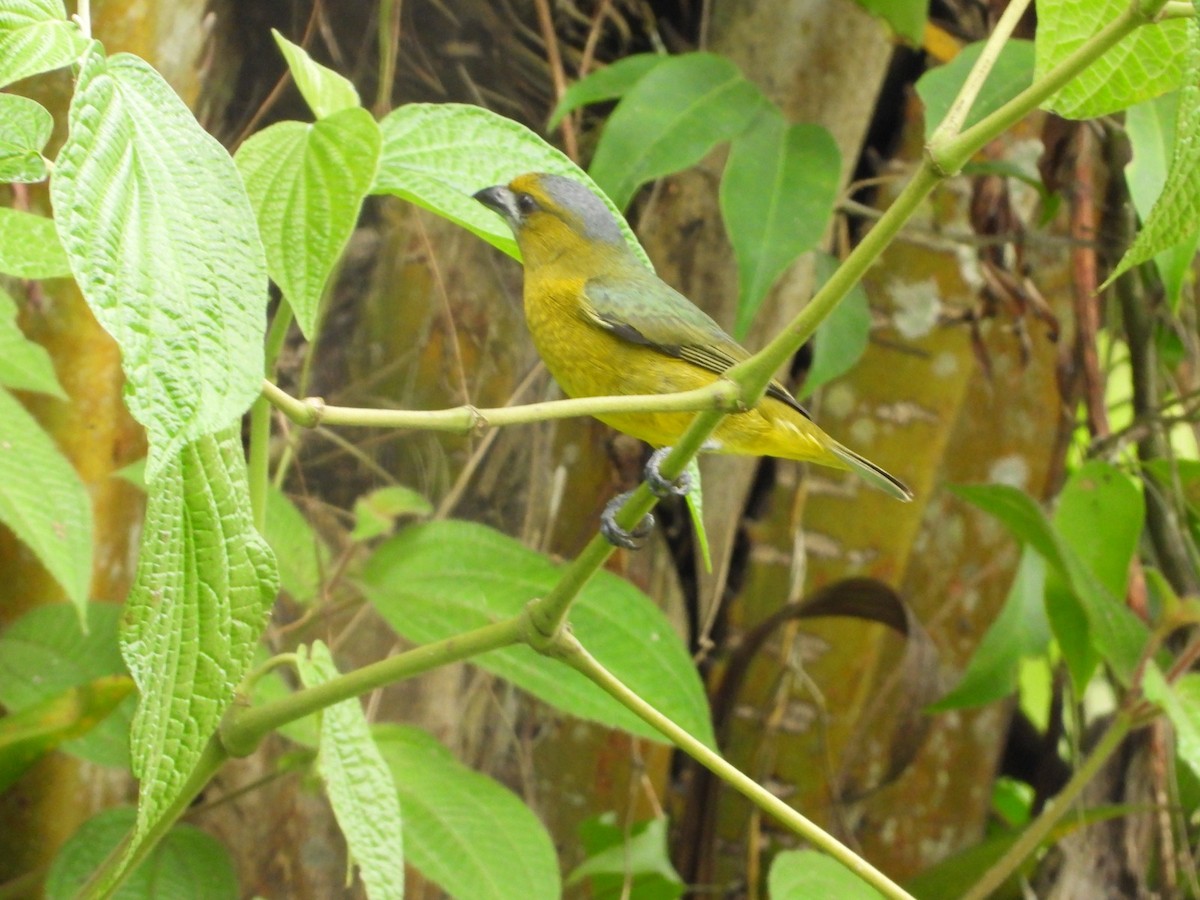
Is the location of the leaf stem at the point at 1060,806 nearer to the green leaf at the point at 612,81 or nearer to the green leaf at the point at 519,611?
the green leaf at the point at 519,611

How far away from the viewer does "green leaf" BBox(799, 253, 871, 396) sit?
1.75 meters

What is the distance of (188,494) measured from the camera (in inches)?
25.7

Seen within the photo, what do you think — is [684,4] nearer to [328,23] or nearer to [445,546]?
[328,23]

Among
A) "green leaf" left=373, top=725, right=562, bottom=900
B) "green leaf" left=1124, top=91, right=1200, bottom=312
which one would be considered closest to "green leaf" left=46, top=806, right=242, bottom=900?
"green leaf" left=373, top=725, right=562, bottom=900

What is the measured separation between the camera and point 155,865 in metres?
1.31

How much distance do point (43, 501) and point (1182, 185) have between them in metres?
0.99

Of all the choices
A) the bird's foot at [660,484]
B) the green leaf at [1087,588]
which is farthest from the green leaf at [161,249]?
the green leaf at [1087,588]

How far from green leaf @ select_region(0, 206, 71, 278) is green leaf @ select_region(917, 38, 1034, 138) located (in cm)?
93

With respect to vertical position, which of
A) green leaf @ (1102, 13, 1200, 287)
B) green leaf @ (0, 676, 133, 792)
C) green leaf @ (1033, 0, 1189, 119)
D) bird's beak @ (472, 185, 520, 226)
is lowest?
green leaf @ (0, 676, 133, 792)

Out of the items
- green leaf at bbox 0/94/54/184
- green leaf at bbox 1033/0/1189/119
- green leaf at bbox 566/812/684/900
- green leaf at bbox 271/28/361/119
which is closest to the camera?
green leaf at bbox 0/94/54/184

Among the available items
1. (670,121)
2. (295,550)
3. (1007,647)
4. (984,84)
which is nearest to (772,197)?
(670,121)

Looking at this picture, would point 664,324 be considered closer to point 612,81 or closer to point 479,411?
point 612,81

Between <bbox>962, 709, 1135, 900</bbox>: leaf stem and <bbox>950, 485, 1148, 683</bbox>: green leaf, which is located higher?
<bbox>950, 485, 1148, 683</bbox>: green leaf

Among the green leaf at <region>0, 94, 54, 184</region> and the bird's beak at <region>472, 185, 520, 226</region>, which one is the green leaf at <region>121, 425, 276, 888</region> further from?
the bird's beak at <region>472, 185, 520, 226</region>
